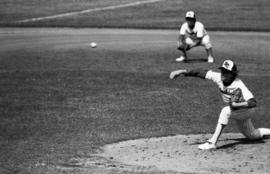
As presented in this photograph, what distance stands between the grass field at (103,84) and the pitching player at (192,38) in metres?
0.42

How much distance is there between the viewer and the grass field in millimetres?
13586

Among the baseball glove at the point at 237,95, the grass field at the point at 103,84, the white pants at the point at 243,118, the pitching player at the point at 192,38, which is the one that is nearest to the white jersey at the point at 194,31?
the pitching player at the point at 192,38

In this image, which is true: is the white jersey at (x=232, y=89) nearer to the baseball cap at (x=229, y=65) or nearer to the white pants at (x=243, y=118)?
the white pants at (x=243, y=118)

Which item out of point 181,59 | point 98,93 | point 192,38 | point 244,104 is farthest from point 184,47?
point 244,104

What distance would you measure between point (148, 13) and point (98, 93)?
1880 cm

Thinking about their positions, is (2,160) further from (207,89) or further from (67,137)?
(207,89)

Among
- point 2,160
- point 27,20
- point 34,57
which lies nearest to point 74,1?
point 27,20

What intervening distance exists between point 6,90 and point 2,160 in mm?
6862

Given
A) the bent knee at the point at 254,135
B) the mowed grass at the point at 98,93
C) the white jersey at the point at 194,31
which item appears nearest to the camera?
the bent knee at the point at 254,135

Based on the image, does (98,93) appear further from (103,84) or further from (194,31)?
(194,31)

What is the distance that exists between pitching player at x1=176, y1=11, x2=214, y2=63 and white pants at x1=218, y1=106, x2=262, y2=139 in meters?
10.0

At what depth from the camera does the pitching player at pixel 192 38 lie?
907 inches

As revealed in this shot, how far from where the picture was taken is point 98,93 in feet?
59.7

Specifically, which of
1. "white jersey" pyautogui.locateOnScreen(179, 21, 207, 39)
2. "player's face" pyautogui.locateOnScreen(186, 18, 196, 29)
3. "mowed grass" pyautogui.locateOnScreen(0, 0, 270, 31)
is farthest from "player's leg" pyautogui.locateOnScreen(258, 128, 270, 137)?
"mowed grass" pyautogui.locateOnScreen(0, 0, 270, 31)
